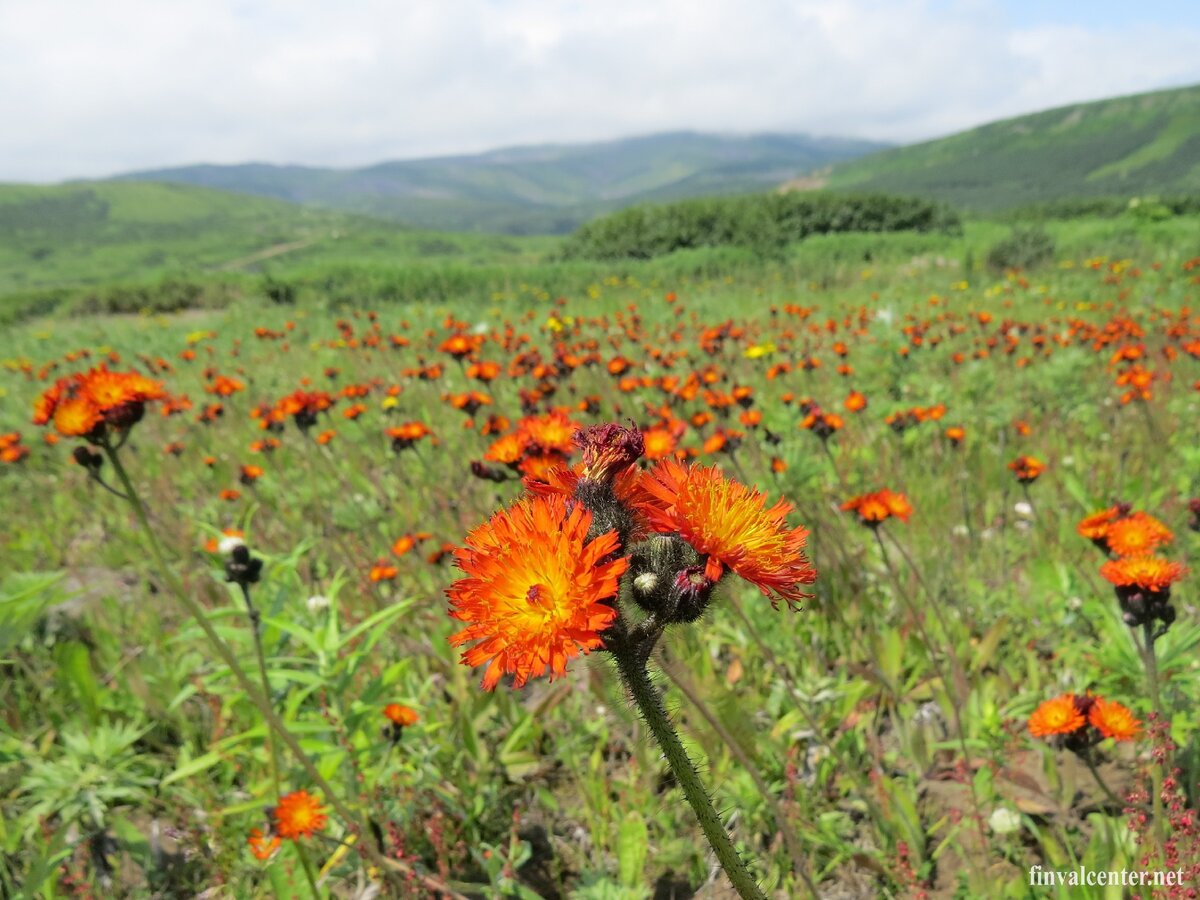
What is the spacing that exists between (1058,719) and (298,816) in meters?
2.16

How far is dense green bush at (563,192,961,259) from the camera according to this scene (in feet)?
76.0

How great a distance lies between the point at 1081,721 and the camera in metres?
1.73

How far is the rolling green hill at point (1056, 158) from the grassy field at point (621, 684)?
307 feet

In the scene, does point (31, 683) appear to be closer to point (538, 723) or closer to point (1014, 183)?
point (538, 723)

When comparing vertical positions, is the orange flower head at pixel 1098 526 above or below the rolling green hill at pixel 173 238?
below

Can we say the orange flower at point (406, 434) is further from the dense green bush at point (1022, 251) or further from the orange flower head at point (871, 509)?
the dense green bush at point (1022, 251)

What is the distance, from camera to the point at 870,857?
200 cm

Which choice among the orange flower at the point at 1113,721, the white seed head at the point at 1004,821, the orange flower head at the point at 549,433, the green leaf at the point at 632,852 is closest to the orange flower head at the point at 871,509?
the orange flower at the point at 1113,721

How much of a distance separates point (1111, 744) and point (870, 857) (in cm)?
87

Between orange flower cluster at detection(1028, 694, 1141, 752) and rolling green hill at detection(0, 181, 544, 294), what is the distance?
27.8 m

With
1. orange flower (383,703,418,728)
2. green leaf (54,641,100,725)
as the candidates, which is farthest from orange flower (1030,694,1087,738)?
green leaf (54,641,100,725)

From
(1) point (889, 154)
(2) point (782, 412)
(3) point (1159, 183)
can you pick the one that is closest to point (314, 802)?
(2) point (782, 412)

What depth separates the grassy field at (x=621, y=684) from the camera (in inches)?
77.2

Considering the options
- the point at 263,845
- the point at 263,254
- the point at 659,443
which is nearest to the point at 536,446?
the point at 659,443
